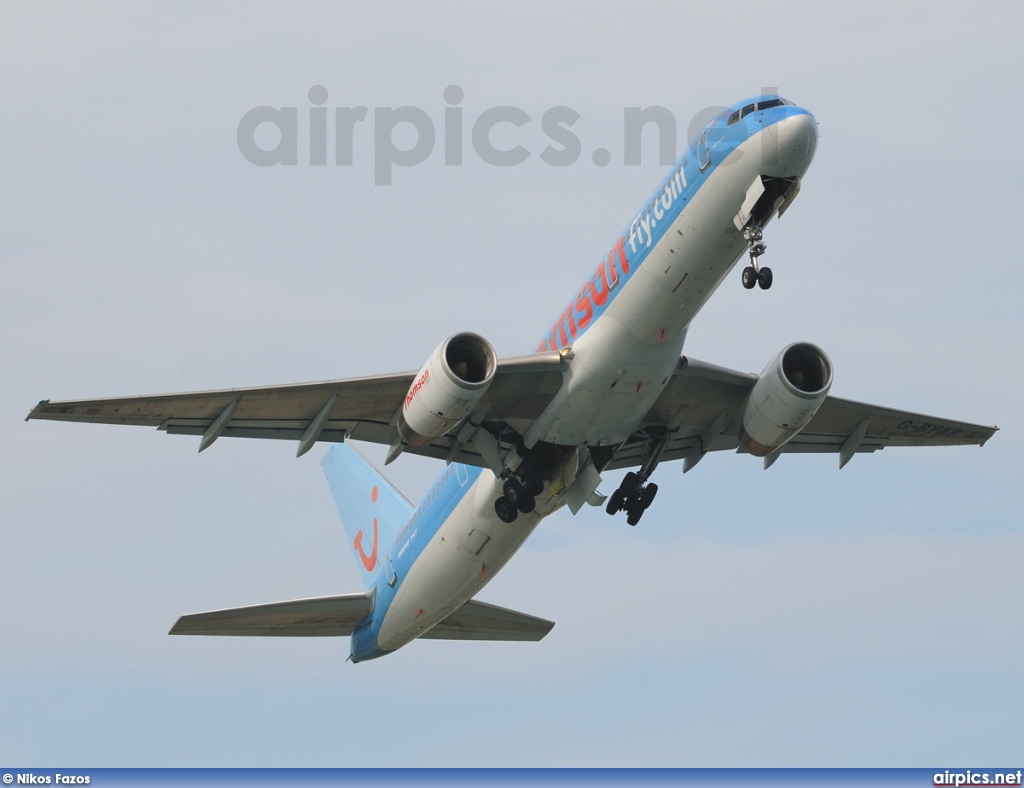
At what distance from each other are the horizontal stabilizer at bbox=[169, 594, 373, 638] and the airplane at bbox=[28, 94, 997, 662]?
0.04 m

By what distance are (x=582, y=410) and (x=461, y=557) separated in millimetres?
5544

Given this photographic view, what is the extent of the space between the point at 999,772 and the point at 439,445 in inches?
540

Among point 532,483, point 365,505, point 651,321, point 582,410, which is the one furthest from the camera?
point 365,505

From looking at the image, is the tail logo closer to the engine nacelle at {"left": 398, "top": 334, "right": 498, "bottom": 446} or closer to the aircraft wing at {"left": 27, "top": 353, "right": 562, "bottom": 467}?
the aircraft wing at {"left": 27, "top": 353, "right": 562, "bottom": 467}

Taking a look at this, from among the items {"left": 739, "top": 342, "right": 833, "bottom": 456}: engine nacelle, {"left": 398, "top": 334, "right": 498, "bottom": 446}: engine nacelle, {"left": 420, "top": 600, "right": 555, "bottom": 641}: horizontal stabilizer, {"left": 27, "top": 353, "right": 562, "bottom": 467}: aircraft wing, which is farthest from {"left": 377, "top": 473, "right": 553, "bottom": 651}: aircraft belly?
{"left": 739, "top": 342, "right": 833, "bottom": 456}: engine nacelle

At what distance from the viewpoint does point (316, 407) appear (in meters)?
30.4

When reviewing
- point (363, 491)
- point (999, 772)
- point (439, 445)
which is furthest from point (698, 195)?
point (363, 491)

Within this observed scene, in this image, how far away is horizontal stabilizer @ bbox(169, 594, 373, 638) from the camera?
3494 centimetres

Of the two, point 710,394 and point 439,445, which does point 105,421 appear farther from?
point 710,394

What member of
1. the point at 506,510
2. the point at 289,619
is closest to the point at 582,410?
the point at 506,510

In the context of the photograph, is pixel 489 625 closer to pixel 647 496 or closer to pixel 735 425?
pixel 647 496

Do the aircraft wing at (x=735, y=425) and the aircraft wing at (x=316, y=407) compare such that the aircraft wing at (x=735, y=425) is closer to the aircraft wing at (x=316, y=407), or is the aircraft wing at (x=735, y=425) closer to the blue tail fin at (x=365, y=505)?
the aircraft wing at (x=316, y=407)

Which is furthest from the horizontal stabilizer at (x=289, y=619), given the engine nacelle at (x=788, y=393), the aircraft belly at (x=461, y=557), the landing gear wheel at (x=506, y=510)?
the engine nacelle at (x=788, y=393)

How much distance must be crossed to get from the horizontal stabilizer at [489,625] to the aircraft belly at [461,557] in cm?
308
